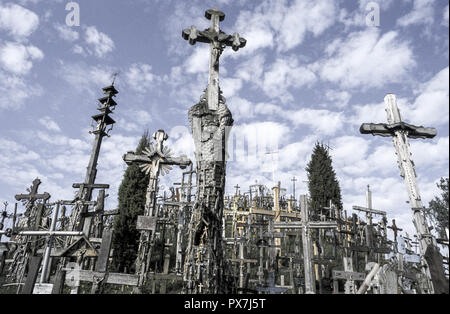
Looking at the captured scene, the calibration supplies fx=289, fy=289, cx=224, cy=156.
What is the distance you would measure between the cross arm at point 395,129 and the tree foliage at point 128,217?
1255 cm

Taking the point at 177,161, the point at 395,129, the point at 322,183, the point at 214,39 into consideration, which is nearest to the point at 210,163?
the point at 214,39

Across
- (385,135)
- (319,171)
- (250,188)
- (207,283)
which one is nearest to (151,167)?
(207,283)

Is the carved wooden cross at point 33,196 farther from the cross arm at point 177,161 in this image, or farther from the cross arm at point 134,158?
the cross arm at point 177,161

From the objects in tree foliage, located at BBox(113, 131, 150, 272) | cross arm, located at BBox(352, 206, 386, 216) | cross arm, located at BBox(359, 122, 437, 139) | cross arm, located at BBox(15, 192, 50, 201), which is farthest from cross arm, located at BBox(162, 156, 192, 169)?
cross arm, located at BBox(352, 206, 386, 216)

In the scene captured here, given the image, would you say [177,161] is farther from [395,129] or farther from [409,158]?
[409,158]

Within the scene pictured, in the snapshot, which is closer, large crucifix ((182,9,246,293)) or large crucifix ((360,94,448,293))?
large crucifix ((182,9,246,293))

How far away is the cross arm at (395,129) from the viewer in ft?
26.2

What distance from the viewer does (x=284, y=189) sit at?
30609 millimetres

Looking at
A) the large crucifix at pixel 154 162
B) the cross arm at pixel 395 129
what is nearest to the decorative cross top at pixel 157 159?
the large crucifix at pixel 154 162

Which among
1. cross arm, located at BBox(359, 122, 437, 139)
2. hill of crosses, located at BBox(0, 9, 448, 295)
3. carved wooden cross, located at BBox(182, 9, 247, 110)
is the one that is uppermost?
carved wooden cross, located at BBox(182, 9, 247, 110)

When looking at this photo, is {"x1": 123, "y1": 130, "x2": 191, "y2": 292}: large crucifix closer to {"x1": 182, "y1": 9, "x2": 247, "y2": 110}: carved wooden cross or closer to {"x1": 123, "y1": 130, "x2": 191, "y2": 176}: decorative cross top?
{"x1": 123, "y1": 130, "x2": 191, "y2": 176}: decorative cross top

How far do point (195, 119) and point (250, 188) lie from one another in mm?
23838

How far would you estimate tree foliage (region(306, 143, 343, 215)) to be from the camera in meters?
23.3
